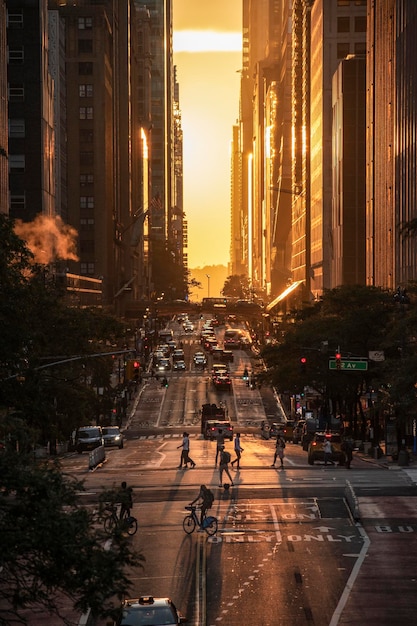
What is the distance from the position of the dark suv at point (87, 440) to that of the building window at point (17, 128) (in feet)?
194

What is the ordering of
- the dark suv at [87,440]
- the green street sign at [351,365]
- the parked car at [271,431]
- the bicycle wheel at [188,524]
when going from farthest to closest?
the parked car at [271,431], the dark suv at [87,440], the green street sign at [351,365], the bicycle wheel at [188,524]

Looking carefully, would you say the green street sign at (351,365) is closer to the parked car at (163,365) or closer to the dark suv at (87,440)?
the dark suv at (87,440)

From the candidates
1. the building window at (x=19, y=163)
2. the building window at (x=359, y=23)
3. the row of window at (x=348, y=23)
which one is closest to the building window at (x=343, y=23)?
the row of window at (x=348, y=23)

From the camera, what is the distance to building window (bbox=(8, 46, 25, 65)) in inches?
5379

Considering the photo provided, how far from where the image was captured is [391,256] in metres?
129

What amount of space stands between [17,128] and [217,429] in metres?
56.6

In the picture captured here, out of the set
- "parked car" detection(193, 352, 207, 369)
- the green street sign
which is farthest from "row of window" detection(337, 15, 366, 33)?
the green street sign

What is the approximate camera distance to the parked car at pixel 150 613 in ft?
85.5

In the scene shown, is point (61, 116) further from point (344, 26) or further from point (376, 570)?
point (376, 570)

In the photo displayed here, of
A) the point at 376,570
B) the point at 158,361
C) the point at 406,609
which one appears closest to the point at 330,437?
the point at 376,570

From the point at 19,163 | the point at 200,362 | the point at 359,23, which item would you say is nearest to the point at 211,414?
the point at 19,163

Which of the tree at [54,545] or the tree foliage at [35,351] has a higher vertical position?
the tree foliage at [35,351]

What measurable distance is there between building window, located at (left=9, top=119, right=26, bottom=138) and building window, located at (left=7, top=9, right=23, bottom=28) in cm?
960

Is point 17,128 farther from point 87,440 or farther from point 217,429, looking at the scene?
point 87,440
